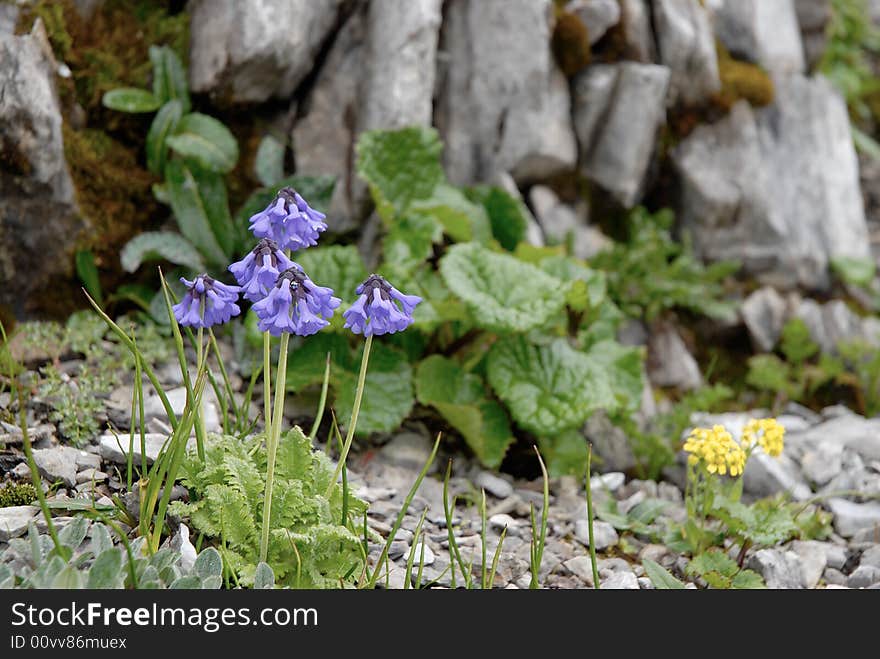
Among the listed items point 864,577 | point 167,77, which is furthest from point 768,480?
point 167,77

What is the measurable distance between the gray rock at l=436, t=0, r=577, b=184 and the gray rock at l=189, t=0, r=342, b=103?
805 millimetres

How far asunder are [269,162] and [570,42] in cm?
191

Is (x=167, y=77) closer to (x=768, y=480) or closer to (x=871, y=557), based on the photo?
(x=768, y=480)

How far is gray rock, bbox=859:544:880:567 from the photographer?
3.07 m

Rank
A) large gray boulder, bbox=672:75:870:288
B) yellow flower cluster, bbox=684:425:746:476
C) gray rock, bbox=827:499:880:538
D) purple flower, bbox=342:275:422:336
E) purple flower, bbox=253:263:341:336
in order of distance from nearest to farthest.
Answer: purple flower, bbox=253:263:341:336
purple flower, bbox=342:275:422:336
yellow flower cluster, bbox=684:425:746:476
gray rock, bbox=827:499:880:538
large gray boulder, bbox=672:75:870:288

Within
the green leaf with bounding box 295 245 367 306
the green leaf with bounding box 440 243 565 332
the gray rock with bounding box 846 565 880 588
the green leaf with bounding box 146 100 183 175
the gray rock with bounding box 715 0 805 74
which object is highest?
the gray rock with bounding box 715 0 805 74

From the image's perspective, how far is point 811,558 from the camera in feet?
10.2

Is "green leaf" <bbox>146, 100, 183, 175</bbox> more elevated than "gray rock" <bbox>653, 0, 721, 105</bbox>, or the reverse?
"gray rock" <bbox>653, 0, 721, 105</bbox>

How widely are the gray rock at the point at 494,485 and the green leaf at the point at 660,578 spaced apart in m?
0.86

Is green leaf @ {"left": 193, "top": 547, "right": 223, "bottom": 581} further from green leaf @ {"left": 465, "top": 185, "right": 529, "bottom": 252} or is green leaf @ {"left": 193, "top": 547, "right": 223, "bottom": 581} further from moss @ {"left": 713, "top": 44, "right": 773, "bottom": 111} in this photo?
moss @ {"left": 713, "top": 44, "right": 773, "bottom": 111}

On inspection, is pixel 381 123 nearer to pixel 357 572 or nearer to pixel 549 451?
pixel 549 451

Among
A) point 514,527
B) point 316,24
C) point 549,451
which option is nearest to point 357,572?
point 514,527

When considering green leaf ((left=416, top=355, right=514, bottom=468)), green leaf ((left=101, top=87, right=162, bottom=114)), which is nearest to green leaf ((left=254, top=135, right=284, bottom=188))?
green leaf ((left=101, top=87, right=162, bottom=114))

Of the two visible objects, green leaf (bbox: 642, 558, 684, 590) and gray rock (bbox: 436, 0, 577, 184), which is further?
gray rock (bbox: 436, 0, 577, 184)
